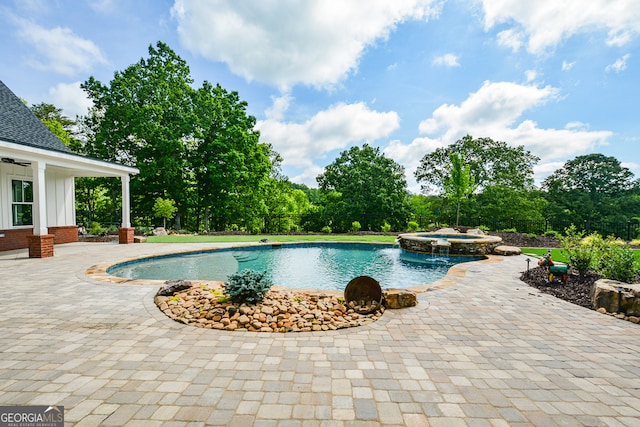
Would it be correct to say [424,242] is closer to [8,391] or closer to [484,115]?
[484,115]

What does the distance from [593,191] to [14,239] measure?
34.5 meters

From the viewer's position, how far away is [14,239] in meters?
9.73

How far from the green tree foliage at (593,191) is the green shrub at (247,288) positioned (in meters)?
24.8

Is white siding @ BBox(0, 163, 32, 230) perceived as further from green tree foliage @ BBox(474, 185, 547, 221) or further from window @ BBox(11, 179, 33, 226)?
green tree foliage @ BBox(474, 185, 547, 221)

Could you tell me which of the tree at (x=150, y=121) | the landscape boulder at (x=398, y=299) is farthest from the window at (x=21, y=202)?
the landscape boulder at (x=398, y=299)

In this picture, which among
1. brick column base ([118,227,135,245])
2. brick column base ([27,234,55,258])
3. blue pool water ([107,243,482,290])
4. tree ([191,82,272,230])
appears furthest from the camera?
tree ([191,82,272,230])

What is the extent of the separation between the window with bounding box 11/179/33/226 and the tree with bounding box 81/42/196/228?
6.90 meters

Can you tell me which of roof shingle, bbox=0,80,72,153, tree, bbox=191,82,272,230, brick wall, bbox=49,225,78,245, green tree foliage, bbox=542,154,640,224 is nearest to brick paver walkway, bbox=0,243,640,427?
roof shingle, bbox=0,80,72,153

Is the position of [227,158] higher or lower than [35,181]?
higher

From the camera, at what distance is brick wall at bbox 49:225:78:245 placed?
11391mm

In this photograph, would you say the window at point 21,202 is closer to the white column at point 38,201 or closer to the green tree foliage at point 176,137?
the white column at point 38,201

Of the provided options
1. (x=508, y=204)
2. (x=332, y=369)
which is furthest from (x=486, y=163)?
(x=332, y=369)

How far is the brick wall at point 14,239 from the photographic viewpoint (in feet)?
30.8

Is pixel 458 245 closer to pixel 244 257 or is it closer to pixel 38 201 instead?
pixel 244 257
